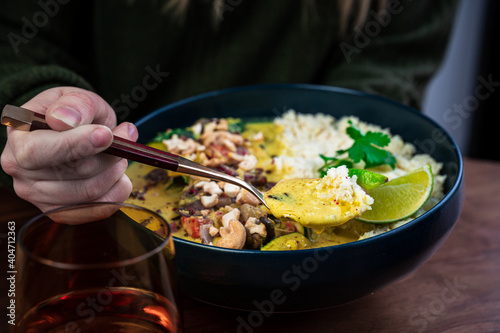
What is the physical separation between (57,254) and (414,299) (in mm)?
610

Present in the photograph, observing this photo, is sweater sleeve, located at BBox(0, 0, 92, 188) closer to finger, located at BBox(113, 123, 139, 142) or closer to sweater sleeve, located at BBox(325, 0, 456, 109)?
finger, located at BBox(113, 123, 139, 142)

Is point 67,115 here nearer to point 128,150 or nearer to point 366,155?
point 128,150

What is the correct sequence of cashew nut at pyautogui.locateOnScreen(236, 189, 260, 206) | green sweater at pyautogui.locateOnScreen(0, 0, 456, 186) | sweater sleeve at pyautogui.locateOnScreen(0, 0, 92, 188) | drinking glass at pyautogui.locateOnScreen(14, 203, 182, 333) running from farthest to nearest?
green sweater at pyautogui.locateOnScreen(0, 0, 456, 186) → sweater sleeve at pyautogui.locateOnScreen(0, 0, 92, 188) → cashew nut at pyautogui.locateOnScreen(236, 189, 260, 206) → drinking glass at pyautogui.locateOnScreen(14, 203, 182, 333)

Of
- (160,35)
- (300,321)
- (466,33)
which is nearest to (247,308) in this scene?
(300,321)

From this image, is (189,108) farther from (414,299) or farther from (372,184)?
(414,299)

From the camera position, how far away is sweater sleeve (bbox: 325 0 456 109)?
167 cm

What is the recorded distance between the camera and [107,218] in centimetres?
56

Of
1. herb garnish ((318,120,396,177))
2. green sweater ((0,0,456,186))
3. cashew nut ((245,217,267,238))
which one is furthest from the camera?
green sweater ((0,0,456,186))

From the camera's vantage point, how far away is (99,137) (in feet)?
2.19

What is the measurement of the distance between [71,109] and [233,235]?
0.31 m

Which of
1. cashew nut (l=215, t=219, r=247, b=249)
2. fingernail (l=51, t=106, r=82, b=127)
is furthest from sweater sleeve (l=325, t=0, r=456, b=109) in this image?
fingernail (l=51, t=106, r=82, b=127)

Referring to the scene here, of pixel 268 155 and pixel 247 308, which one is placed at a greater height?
pixel 268 155

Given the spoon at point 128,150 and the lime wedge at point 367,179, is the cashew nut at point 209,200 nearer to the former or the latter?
the spoon at point 128,150

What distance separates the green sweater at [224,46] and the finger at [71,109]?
2.16 feet
